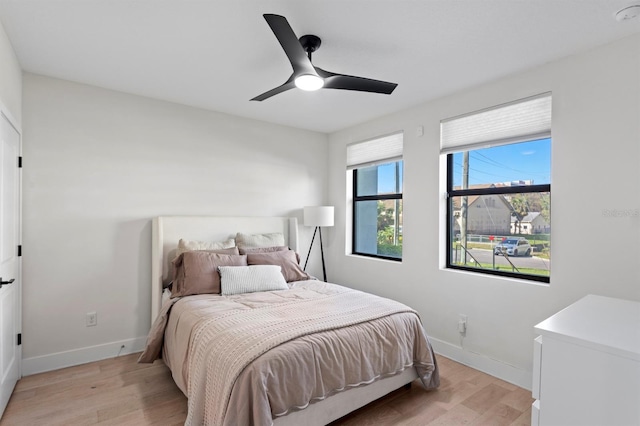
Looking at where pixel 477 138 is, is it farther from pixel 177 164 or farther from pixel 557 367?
pixel 177 164

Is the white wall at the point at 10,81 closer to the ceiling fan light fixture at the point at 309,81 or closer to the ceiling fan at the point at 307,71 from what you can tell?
the ceiling fan at the point at 307,71

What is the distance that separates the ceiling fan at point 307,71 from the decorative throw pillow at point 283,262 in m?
1.59

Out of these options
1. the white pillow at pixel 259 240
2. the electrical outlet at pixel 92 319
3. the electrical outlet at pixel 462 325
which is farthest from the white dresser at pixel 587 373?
the electrical outlet at pixel 92 319

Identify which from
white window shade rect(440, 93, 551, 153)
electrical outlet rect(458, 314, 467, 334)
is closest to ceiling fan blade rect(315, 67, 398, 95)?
white window shade rect(440, 93, 551, 153)

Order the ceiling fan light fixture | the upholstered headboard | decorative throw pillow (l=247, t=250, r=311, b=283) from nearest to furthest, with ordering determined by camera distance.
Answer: the ceiling fan light fixture, the upholstered headboard, decorative throw pillow (l=247, t=250, r=311, b=283)

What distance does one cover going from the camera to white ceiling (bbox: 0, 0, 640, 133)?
6.28 ft

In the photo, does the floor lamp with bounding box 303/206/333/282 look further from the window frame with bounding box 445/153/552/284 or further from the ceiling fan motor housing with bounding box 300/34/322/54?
the ceiling fan motor housing with bounding box 300/34/322/54

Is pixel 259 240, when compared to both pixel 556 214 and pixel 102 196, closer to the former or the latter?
pixel 102 196

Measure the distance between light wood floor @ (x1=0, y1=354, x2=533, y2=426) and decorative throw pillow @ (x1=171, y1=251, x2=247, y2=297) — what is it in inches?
28.7

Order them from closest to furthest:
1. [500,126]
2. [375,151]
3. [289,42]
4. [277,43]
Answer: [289,42] < [277,43] < [500,126] < [375,151]

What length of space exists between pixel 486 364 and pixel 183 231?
310 cm

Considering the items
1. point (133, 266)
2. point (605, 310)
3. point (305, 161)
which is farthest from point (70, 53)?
point (605, 310)

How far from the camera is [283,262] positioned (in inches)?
135

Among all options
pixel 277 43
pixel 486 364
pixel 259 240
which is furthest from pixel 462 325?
pixel 277 43
